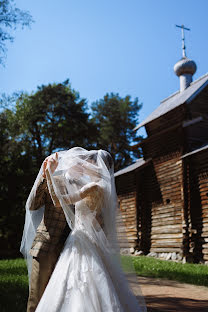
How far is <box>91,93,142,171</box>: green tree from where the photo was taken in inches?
1391

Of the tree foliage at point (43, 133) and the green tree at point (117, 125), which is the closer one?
the tree foliage at point (43, 133)

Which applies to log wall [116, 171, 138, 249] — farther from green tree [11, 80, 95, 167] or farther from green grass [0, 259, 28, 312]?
green tree [11, 80, 95, 167]

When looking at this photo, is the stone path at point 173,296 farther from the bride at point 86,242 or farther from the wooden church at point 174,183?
the wooden church at point 174,183

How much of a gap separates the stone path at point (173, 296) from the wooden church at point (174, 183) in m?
5.90

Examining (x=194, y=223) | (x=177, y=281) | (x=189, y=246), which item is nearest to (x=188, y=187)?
(x=194, y=223)

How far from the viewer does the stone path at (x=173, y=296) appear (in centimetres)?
546

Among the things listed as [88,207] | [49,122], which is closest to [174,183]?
[88,207]

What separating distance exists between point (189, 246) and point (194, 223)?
39.6 inches

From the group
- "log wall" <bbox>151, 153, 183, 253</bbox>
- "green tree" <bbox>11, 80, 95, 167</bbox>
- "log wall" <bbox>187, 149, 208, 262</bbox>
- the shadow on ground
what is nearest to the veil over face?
the shadow on ground

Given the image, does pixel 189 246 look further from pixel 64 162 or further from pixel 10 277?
pixel 64 162

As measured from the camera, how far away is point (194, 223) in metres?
13.9

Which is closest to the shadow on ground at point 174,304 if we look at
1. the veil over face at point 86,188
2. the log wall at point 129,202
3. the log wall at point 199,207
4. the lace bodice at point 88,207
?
the veil over face at point 86,188

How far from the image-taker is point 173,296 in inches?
253

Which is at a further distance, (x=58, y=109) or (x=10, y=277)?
(x=58, y=109)
